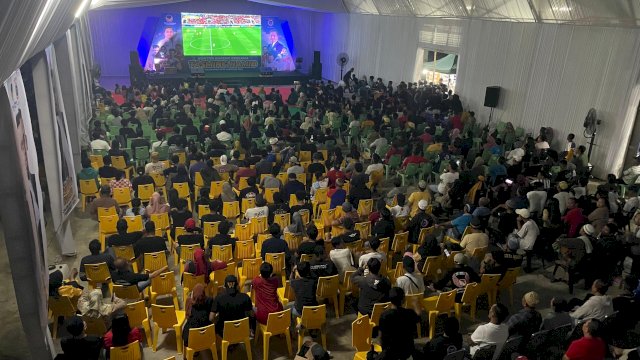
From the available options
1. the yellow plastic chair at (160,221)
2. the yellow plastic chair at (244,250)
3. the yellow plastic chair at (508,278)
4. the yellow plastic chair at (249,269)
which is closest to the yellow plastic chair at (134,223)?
the yellow plastic chair at (160,221)

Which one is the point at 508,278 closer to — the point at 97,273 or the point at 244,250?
the point at 244,250

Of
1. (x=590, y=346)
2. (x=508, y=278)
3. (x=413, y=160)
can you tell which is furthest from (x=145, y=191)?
(x=590, y=346)

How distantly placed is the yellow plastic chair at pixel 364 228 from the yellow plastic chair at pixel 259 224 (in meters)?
1.65

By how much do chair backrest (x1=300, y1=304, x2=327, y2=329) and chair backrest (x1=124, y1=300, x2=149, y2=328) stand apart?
6.69 ft

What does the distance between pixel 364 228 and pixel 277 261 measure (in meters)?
1.92

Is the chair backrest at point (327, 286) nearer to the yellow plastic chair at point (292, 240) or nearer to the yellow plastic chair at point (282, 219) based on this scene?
the yellow plastic chair at point (292, 240)

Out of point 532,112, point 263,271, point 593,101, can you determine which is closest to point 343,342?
point 263,271

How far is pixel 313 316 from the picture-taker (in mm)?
6281

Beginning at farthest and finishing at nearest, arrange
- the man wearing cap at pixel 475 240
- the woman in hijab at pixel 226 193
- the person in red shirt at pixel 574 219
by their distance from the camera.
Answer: the woman in hijab at pixel 226 193
the person in red shirt at pixel 574 219
the man wearing cap at pixel 475 240

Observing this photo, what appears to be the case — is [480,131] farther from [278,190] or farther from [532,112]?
[278,190]

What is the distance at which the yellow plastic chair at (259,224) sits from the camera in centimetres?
874

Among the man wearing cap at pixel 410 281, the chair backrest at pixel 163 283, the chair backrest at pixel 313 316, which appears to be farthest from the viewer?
the chair backrest at pixel 163 283

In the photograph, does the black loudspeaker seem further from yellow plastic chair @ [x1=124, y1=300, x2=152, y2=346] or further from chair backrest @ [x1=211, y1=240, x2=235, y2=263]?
yellow plastic chair @ [x1=124, y1=300, x2=152, y2=346]

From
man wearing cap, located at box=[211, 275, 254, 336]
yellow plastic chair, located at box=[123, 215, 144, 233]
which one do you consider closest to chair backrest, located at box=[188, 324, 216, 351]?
man wearing cap, located at box=[211, 275, 254, 336]
